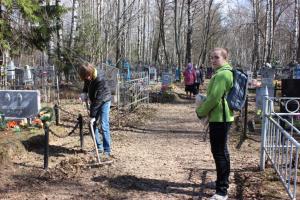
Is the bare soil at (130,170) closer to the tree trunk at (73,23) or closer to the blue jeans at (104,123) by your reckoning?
the blue jeans at (104,123)

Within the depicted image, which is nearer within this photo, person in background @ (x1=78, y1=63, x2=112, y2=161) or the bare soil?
the bare soil

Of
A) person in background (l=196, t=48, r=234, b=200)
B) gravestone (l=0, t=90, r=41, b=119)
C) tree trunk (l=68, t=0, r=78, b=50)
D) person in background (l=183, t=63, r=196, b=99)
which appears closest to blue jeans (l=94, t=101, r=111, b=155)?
person in background (l=196, t=48, r=234, b=200)

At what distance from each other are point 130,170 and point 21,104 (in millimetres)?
3870

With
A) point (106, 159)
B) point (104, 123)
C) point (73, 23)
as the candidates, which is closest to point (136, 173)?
point (106, 159)

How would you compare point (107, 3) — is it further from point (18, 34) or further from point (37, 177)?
point (37, 177)

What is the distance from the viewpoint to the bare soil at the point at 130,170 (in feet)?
17.7

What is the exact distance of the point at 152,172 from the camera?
638cm

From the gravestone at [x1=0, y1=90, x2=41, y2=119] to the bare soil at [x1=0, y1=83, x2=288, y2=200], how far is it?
65 cm

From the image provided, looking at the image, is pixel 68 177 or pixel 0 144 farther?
pixel 0 144

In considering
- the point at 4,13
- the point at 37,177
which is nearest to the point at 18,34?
the point at 4,13

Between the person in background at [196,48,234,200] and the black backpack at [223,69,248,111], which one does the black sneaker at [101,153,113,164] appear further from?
the black backpack at [223,69,248,111]

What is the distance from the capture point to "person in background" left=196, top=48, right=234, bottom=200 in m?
4.73

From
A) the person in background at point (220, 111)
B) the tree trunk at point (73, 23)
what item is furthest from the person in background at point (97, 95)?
the tree trunk at point (73, 23)

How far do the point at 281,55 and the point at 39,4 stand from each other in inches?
2463
